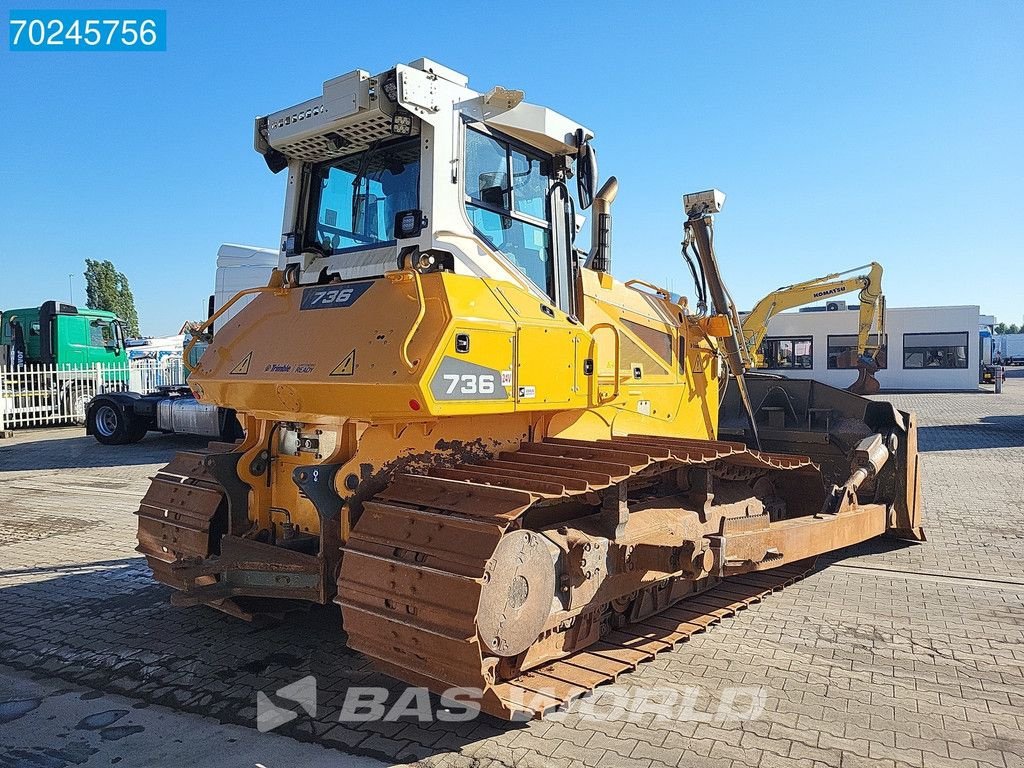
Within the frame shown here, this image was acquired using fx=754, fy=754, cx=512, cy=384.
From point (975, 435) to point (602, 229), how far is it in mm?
15990

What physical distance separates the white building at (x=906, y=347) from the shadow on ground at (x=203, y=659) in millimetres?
34152

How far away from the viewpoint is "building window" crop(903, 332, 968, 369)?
35812 millimetres

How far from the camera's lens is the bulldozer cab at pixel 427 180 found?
165 inches

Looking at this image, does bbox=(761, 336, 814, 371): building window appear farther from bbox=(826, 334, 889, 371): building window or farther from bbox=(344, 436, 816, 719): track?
bbox=(344, 436, 816, 719): track

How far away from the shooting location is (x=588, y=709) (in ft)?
13.1

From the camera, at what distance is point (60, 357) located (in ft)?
73.8

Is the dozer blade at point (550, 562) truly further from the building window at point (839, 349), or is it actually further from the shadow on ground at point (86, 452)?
the building window at point (839, 349)

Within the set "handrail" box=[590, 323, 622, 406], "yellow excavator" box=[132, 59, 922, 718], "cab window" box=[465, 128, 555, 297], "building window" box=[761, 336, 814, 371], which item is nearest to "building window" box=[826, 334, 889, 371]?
"building window" box=[761, 336, 814, 371]

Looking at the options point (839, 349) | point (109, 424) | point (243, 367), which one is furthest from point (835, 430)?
point (839, 349)

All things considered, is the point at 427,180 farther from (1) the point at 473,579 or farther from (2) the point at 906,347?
(2) the point at 906,347

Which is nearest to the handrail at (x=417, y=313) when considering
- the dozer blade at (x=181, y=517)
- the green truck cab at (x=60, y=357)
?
the dozer blade at (x=181, y=517)

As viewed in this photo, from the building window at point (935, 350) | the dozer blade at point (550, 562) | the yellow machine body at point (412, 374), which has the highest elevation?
the building window at point (935, 350)

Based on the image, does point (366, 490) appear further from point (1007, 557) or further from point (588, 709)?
point (1007, 557)

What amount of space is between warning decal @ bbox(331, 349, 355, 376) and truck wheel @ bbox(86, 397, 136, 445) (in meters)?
14.5
